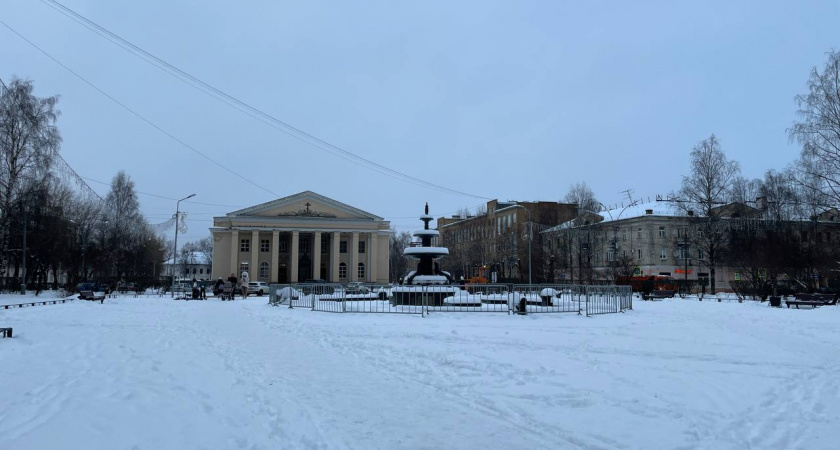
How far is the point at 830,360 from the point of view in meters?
11.1

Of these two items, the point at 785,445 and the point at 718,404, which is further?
the point at 718,404

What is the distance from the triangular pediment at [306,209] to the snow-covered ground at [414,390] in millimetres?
63826

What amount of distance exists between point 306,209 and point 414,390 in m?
73.2

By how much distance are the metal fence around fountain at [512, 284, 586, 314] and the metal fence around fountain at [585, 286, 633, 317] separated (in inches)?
11.5

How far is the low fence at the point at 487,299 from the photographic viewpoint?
21781 mm

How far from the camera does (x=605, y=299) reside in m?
22.9

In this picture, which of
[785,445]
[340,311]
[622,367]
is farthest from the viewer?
[340,311]

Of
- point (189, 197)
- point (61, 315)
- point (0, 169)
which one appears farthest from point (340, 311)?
point (189, 197)

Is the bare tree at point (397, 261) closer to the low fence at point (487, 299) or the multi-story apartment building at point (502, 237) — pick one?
the multi-story apartment building at point (502, 237)

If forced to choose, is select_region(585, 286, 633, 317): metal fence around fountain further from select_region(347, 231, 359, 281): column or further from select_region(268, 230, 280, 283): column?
select_region(268, 230, 280, 283): column

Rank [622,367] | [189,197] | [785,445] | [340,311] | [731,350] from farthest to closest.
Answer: [189,197] → [340,311] → [731,350] → [622,367] → [785,445]

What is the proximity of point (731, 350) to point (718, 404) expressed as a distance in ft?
18.7

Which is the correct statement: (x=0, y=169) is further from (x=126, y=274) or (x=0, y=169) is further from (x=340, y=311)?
(x=126, y=274)

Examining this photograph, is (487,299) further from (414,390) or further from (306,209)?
(306,209)
